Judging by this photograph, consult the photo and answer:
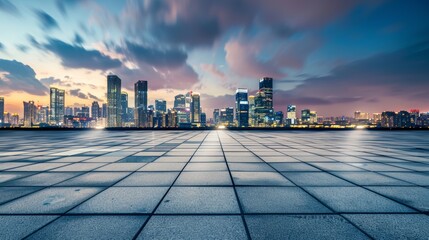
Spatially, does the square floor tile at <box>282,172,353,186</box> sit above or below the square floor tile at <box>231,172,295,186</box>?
below

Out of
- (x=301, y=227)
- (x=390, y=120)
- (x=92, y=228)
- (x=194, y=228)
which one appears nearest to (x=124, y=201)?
(x=92, y=228)

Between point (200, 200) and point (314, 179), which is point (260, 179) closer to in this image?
point (314, 179)

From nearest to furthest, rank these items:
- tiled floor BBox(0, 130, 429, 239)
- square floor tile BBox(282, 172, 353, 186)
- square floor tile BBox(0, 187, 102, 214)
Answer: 1. tiled floor BBox(0, 130, 429, 239)
2. square floor tile BBox(0, 187, 102, 214)
3. square floor tile BBox(282, 172, 353, 186)

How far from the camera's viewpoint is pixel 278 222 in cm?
315

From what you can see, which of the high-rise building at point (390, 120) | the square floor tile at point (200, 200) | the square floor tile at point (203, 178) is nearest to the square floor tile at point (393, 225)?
the square floor tile at point (200, 200)

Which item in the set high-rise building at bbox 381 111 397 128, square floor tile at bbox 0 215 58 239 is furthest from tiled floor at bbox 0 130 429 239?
high-rise building at bbox 381 111 397 128

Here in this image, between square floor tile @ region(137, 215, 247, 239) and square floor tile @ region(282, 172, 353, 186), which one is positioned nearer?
square floor tile @ region(137, 215, 247, 239)

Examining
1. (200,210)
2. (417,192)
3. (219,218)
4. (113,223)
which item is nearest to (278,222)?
(219,218)

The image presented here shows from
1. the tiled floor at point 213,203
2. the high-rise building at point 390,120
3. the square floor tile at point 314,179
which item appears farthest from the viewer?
the high-rise building at point 390,120

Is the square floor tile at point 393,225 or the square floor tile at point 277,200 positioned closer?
the square floor tile at point 393,225

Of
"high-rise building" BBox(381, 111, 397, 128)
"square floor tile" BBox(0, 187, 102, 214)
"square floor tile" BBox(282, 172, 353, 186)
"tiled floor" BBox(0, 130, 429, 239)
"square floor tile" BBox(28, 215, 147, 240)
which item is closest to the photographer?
"square floor tile" BBox(28, 215, 147, 240)

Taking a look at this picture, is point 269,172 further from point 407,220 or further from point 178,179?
point 407,220

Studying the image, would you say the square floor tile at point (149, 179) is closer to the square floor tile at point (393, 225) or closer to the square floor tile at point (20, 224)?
the square floor tile at point (20, 224)

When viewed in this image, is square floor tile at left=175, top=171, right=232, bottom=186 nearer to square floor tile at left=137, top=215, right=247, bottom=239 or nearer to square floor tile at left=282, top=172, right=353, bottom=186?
square floor tile at left=137, top=215, right=247, bottom=239
